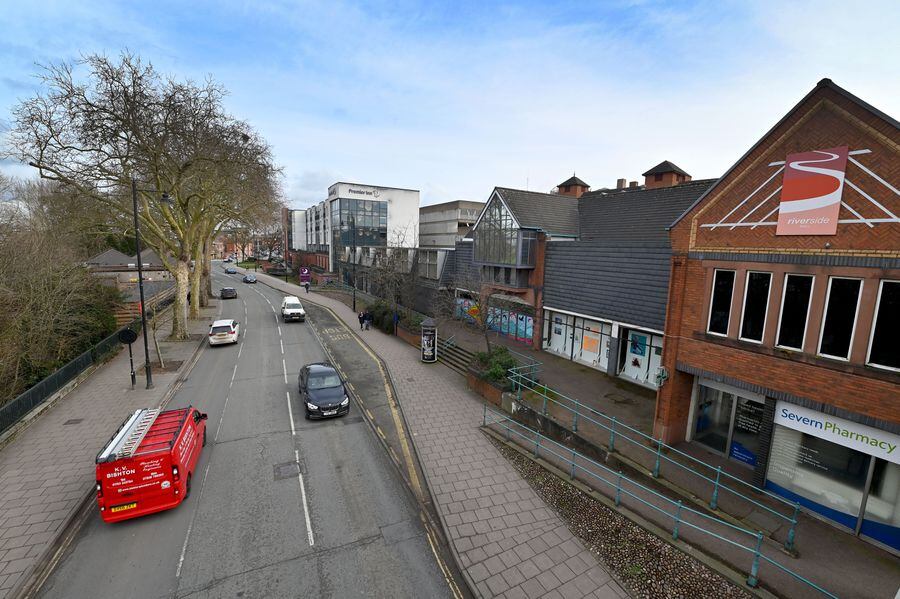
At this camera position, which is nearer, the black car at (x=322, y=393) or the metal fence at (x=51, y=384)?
A: the metal fence at (x=51, y=384)

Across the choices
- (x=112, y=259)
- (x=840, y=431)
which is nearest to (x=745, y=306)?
(x=840, y=431)

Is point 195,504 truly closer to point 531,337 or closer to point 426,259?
point 531,337

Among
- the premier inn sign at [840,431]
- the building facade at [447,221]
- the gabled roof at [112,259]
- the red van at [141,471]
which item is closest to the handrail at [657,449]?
the premier inn sign at [840,431]

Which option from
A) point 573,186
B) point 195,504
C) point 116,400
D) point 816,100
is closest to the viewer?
point 816,100

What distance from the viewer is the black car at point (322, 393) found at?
45.6ft

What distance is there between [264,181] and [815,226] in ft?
96.0

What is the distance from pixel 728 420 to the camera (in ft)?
37.8

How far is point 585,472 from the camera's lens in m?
10.8

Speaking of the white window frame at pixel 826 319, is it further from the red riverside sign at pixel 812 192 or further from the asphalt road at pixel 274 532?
the asphalt road at pixel 274 532

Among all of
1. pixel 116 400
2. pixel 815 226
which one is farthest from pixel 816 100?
pixel 116 400

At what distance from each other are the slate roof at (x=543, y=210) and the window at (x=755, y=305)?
1158cm

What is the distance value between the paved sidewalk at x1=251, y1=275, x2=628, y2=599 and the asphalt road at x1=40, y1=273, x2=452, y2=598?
2.90 feet

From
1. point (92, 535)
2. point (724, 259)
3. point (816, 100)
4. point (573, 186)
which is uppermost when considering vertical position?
point (573, 186)

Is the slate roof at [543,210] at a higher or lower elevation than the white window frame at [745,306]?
higher
